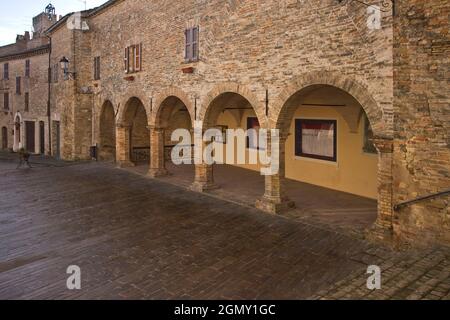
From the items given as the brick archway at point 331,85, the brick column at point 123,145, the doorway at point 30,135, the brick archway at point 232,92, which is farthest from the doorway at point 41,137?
the brick archway at point 331,85

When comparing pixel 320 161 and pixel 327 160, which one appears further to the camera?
pixel 320 161

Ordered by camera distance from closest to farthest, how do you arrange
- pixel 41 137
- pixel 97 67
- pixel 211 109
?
pixel 211 109 → pixel 97 67 → pixel 41 137

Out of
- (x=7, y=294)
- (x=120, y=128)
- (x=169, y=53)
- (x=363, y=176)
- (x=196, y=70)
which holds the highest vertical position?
(x=169, y=53)

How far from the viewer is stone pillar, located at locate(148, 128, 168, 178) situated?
50.1 ft

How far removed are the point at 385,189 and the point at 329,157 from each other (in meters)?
5.62

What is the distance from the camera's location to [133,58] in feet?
54.3

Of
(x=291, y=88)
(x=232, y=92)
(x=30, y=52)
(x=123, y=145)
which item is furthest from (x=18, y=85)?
(x=291, y=88)

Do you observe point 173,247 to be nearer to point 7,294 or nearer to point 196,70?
point 7,294

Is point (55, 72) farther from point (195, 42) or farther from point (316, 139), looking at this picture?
point (316, 139)

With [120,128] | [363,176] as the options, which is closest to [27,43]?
[120,128]

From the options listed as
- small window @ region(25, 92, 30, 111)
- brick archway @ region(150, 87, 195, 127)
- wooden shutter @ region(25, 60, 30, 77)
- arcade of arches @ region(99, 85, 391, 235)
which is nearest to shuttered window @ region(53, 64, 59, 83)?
wooden shutter @ region(25, 60, 30, 77)

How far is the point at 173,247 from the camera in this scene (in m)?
7.76

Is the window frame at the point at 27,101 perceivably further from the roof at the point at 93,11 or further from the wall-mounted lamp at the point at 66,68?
the wall-mounted lamp at the point at 66,68
